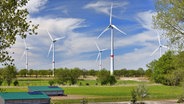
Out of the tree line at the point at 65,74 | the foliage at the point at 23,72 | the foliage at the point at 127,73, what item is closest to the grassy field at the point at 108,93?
the tree line at the point at 65,74

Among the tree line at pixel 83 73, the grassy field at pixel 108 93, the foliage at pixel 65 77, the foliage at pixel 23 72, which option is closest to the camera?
the grassy field at pixel 108 93

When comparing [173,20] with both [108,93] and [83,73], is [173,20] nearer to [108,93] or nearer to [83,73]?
[108,93]

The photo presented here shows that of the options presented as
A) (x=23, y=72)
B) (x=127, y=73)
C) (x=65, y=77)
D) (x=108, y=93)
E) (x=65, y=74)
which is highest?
(x=23, y=72)

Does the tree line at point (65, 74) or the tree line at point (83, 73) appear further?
the tree line at point (83, 73)

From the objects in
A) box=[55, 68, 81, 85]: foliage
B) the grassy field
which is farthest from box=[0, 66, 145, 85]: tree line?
the grassy field

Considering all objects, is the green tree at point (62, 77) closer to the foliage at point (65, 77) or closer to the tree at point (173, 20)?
the foliage at point (65, 77)

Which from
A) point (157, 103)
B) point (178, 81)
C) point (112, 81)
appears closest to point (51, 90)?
point (157, 103)

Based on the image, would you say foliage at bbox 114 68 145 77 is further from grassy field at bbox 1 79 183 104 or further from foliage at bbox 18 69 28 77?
grassy field at bbox 1 79 183 104

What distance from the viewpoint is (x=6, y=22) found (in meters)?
9.81

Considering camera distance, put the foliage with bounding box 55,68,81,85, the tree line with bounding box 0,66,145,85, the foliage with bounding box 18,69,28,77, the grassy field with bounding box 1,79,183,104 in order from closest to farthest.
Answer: the tree line with bounding box 0,66,145,85 → the grassy field with bounding box 1,79,183,104 → the foliage with bounding box 55,68,81,85 → the foliage with bounding box 18,69,28,77

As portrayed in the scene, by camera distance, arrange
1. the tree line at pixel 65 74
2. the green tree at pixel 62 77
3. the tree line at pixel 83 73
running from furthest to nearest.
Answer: the tree line at pixel 83 73
the green tree at pixel 62 77
the tree line at pixel 65 74

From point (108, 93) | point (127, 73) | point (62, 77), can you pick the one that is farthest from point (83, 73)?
point (108, 93)

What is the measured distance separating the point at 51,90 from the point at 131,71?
437 feet

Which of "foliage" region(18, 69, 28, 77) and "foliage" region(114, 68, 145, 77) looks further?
"foliage" region(114, 68, 145, 77)
